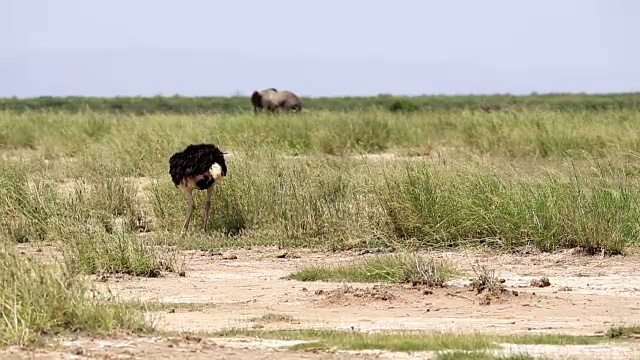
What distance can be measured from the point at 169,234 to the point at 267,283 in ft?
11.8

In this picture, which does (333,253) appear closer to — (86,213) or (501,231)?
(501,231)

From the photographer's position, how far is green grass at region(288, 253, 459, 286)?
37.6 feet

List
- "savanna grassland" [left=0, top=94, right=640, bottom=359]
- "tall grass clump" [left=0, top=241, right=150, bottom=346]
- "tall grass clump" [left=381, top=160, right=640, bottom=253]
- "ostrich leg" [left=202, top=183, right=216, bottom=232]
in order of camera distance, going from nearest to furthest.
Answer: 1. "tall grass clump" [left=0, top=241, right=150, bottom=346]
2. "savanna grassland" [left=0, top=94, right=640, bottom=359]
3. "tall grass clump" [left=381, top=160, right=640, bottom=253]
4. "ostrich leg" [left=202, top=183, right=216, bottom=232]

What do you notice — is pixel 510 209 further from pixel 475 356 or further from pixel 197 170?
pixel 475 356

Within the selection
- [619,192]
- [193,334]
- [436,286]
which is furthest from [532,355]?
[619,192]

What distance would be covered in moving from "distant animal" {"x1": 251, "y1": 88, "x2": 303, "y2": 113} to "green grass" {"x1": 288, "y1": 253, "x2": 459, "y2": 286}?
73.4 ft

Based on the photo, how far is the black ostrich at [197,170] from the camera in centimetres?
1530

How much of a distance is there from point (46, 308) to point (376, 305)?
3.22 m

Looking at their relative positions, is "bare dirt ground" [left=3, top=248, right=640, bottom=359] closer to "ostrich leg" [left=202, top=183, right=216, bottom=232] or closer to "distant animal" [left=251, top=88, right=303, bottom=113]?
"ostrich leg" [left=202, top=183, right=216, bottom=232]

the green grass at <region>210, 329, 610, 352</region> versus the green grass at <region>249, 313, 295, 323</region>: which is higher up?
the green grass at <region>210, 329, 610, 352</region>

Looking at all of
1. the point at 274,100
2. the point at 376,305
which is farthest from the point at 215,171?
the point at 274,100

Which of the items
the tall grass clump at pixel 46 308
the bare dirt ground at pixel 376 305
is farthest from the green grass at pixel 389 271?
the tall grass clump at pixel 46 308

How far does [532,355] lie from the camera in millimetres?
8258

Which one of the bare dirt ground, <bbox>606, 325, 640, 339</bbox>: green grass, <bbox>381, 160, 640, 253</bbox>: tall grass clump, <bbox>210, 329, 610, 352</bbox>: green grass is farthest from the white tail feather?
<bbox>606, 325, 640, 339</bbox>: green grass
